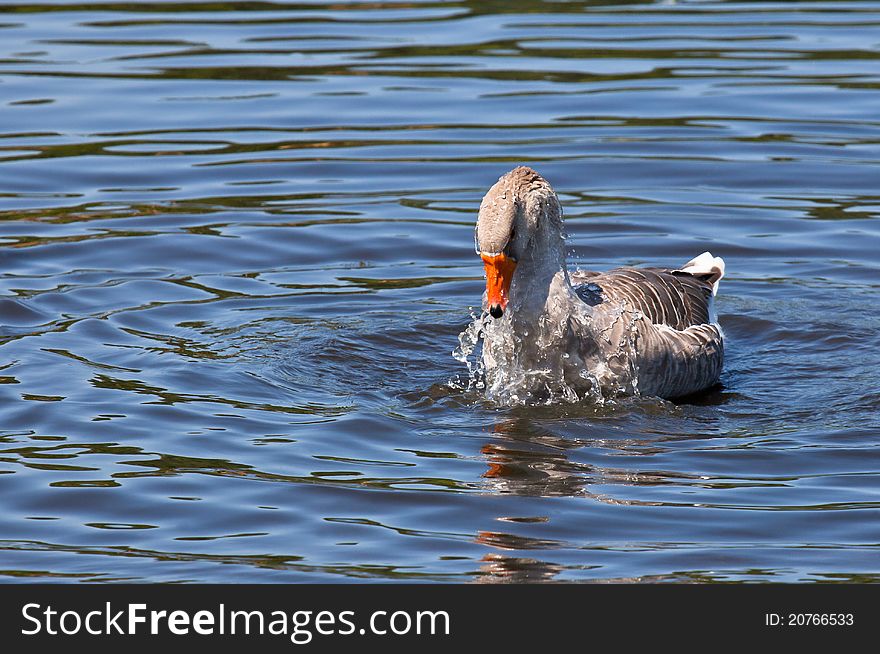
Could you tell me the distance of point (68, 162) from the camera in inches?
637

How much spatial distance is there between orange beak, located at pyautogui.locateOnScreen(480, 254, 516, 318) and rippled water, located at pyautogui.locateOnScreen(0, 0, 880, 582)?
792 mm

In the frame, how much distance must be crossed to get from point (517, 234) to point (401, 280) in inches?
137

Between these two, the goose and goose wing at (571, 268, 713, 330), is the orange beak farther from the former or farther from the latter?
goose wing at (571, 268, 713, 330)

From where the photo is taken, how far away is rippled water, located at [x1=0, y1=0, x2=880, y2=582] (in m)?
7.67

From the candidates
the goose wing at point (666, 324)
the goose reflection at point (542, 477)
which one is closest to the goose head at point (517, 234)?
the goose wing at point (666, 324)

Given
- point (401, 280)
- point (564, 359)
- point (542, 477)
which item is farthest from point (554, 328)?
point (401, 280)

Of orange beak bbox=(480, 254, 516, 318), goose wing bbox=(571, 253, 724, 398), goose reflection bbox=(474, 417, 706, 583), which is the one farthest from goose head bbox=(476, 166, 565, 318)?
goose reflection bbox=(474, 417, 706, 583)

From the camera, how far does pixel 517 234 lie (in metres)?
9.56

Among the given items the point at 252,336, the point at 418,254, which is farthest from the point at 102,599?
the point at 418,254

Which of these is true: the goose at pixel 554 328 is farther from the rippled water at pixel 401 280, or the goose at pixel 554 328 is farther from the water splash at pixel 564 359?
the rippled water at pixel 401 280

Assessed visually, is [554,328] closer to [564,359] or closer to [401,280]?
[564,359]

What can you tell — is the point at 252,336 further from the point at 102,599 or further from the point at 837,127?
the point at 837,127

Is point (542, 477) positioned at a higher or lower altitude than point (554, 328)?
lower

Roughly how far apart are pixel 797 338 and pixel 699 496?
12.5ft
